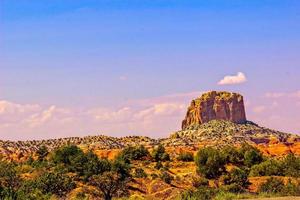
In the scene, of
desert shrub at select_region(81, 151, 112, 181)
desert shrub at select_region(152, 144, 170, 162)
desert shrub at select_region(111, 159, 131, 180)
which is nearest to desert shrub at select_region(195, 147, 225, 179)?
desert shrub at select_region(152, 144, 170, 162)

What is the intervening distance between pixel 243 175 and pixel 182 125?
131 m

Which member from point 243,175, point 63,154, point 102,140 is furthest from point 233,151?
point 102,140

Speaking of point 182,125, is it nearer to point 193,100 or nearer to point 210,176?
point 193,100

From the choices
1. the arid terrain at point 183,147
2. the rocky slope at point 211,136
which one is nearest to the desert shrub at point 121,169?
the arid terrain at point 183,147

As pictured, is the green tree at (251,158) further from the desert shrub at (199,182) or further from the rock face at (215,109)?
the rock face at (215,109)

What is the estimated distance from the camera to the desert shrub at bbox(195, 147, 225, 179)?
6919cm

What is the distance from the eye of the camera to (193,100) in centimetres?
19888

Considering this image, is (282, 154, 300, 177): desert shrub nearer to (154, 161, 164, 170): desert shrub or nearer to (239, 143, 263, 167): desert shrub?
(239, 143, 263, 167): desert shrub

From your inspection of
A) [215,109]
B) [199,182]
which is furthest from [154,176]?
[215,109]

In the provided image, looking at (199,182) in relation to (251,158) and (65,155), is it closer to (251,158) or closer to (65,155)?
(251,158)

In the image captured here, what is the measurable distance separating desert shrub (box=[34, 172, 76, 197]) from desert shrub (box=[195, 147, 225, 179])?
22.1m

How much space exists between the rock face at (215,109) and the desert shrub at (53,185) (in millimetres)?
135130

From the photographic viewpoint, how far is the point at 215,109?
614 feet

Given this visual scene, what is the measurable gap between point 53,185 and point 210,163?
26359 millimetres
